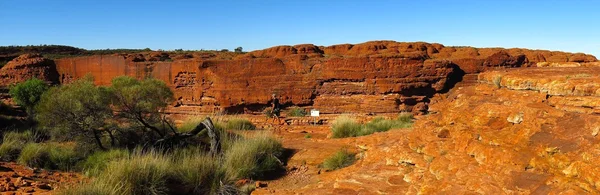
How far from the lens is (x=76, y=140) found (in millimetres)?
10758

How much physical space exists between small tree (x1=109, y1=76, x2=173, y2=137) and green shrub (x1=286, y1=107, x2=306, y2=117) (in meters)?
7.87

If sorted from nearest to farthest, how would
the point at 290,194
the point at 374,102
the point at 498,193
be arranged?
the point at 498,193 < the point at 290,194 < the point at 374,102

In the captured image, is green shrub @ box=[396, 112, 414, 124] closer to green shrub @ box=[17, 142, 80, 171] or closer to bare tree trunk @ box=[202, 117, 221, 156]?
bare tree trunk @ box=[202, 117, 221, 156]

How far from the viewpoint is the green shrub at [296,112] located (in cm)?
1901

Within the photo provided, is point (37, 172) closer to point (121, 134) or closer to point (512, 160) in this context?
point (121, 134)

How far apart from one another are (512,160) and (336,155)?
4522 mm

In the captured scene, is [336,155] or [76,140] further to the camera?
[76,140]

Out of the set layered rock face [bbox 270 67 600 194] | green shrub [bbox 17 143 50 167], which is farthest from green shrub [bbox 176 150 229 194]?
green shrub [bbox 17 143 50 167]

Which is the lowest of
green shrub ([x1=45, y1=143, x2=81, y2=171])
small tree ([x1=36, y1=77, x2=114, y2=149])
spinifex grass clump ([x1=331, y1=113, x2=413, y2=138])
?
green shrub ([x1=45, y1=143, x2=81, y2=171])

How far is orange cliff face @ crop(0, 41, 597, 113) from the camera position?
18.2 meters

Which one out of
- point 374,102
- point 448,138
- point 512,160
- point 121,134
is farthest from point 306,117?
point 512,160

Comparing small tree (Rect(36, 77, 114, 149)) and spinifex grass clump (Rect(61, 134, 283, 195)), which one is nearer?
spinifex grass clump (Rect(61, 134, 283, 195))

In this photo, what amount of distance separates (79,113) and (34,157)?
167 centimetres

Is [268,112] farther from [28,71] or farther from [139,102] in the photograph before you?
[28,71]
